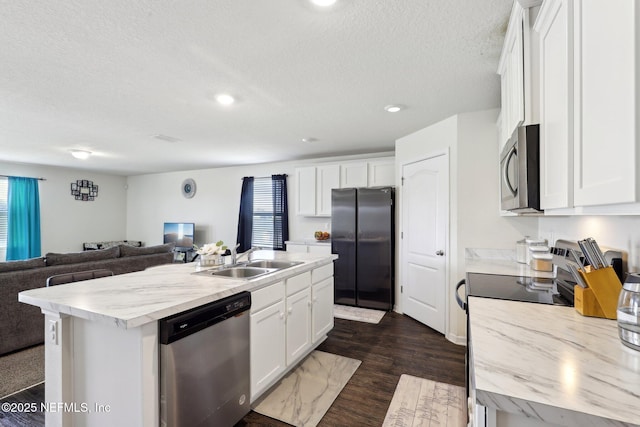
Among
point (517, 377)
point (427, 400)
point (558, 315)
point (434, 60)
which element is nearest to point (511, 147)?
point (558, 315)

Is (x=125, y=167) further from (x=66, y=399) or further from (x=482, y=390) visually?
(x=482, y=390)

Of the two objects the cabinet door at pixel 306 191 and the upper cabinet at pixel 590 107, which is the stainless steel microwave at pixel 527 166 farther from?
the cabinet door at pixel 306 191

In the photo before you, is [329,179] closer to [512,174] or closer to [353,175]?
[353,175]

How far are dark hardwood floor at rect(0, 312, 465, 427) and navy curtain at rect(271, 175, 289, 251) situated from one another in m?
2.29

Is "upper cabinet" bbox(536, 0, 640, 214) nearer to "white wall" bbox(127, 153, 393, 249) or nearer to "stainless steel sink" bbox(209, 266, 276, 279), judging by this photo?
"stainless steel sink" bbox(209, 266, 276, 279)

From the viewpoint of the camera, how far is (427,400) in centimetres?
211

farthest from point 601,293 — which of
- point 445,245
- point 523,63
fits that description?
point 445,245

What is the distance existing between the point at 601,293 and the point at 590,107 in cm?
81

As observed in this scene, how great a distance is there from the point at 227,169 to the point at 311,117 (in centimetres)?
372

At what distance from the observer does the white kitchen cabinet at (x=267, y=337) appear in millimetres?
1972

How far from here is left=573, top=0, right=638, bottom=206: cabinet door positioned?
630 mm

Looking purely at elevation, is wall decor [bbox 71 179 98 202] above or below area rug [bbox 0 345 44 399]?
above

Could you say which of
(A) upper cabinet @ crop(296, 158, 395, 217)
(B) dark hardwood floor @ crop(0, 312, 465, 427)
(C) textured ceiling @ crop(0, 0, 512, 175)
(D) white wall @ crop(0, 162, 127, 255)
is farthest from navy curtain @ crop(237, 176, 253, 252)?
(D) white wall @ crop(0, 162, 127, 255)

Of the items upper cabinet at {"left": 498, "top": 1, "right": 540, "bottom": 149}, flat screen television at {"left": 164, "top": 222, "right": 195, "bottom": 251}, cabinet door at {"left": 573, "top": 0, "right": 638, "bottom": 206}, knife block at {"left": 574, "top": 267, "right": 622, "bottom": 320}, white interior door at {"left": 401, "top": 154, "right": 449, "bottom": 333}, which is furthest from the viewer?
flat screen television at {"left": 164, "top": 222, "right": 195, "bottom": 251}
